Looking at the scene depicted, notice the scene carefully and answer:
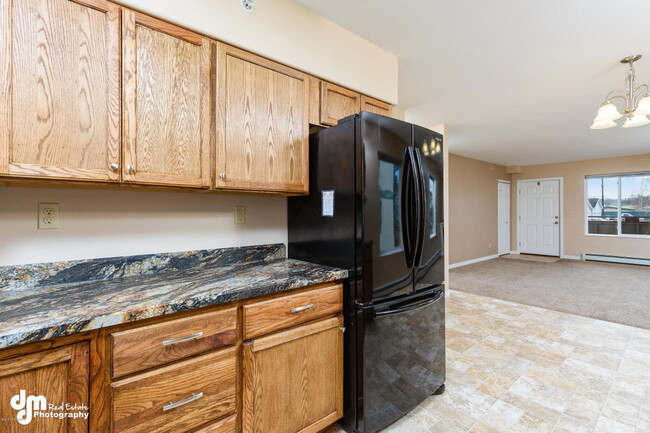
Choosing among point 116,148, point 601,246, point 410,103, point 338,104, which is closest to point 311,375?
point 116,148

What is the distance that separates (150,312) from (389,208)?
3.86ft

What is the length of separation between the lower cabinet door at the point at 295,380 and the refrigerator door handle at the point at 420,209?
595 millimetres

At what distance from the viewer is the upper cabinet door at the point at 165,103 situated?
1281mm

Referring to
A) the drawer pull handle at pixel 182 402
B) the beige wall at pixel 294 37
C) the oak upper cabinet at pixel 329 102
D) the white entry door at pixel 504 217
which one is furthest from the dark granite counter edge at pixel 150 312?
the white entry door at pixel 504 217

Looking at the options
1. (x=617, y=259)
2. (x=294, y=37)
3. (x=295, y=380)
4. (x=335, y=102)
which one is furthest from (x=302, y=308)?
(x=617, y=259)

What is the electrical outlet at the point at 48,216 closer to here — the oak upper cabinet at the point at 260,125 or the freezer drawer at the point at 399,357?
the oak upper cabinet at the point at 260,125

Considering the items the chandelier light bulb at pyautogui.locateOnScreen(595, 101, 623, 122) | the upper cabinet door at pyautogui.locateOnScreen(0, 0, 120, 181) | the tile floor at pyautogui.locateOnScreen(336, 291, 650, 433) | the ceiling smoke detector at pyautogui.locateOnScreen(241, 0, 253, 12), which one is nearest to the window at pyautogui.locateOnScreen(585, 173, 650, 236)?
the tile floor at pyautogui.locateOnScreen(336, 291, 650, 433)

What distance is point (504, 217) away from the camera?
7.84 m

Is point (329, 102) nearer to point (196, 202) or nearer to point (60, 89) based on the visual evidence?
point (196, 202)

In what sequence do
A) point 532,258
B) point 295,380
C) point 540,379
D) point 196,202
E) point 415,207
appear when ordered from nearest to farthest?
point 295,380
point 415,207
point 196,202
point 540,379
point 532,258

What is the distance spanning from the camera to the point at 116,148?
49.3 inches

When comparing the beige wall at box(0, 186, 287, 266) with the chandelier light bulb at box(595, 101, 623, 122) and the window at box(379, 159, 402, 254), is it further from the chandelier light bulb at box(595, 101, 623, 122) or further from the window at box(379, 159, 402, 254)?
the chandelier light bulb at box(595, 101, 623, 122)

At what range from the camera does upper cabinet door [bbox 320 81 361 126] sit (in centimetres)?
194

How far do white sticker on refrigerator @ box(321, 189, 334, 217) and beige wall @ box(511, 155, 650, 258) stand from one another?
7998 mm
